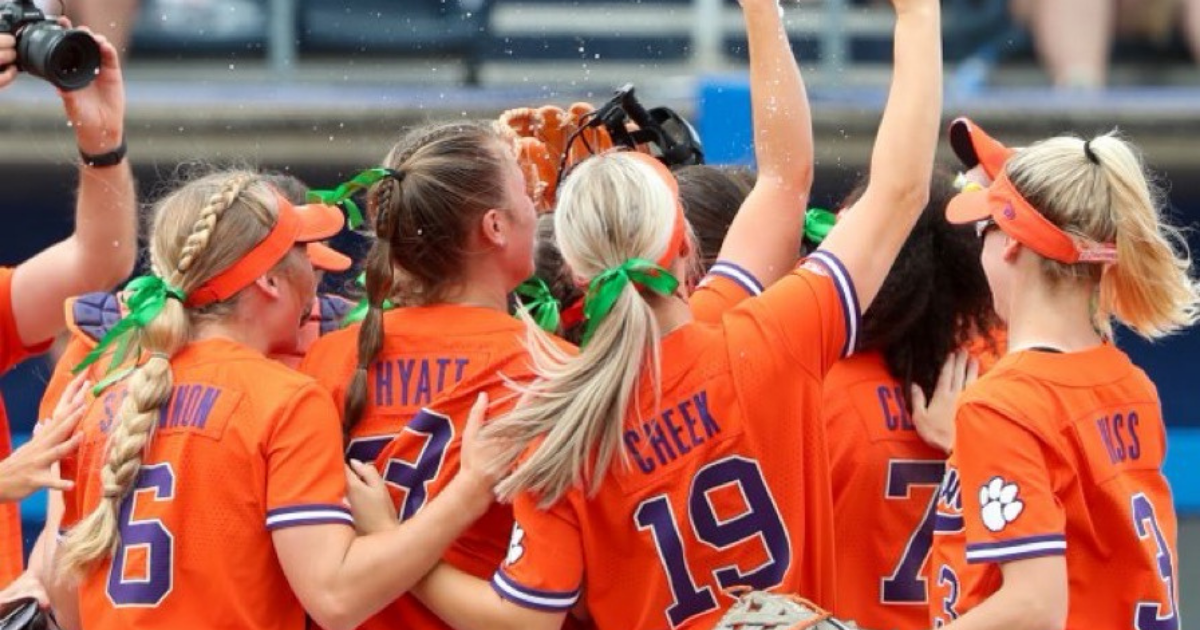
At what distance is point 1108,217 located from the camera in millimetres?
2734

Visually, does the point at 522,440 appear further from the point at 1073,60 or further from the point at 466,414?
the point at 1073,60

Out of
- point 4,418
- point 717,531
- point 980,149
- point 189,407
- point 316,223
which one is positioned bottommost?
point 4,418

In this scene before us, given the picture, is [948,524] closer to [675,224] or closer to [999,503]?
[999,503]

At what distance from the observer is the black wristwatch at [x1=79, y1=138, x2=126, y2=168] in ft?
11.0

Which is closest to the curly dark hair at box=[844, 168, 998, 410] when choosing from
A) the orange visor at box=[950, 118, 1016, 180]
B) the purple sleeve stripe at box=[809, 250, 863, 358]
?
the orange visor at box=[950, 118, 1016, 180]

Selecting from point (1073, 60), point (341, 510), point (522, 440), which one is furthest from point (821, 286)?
point (1073, 60)

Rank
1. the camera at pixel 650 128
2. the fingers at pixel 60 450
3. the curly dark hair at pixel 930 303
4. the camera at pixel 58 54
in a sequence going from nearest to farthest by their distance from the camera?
the fingers at pixel 60 450, the curly dark hair at pixel 930 303, the camera at pixel 58 54, the camera at pixel 650 128

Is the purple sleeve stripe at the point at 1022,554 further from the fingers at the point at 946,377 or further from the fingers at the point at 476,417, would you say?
the fingers at the point at 476,417

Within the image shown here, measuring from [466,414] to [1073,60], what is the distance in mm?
4558

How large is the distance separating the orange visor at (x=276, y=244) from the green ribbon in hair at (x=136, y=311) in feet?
0.13

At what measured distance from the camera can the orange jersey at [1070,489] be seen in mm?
2598

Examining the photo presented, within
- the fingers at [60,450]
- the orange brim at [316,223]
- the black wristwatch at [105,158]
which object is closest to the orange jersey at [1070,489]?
the orange brim at [316,223]

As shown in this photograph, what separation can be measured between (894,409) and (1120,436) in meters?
0.44

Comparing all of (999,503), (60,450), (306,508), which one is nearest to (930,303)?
(999,503)
